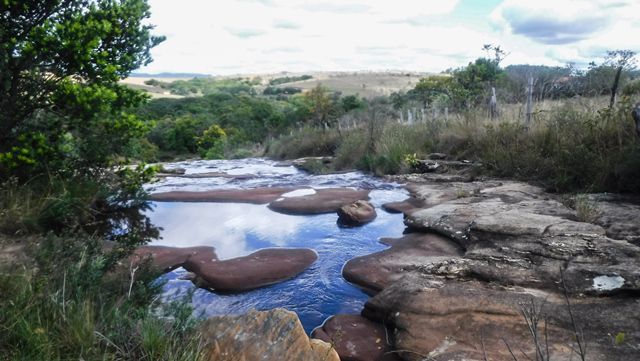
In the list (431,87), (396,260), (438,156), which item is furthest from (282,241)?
(431,87)

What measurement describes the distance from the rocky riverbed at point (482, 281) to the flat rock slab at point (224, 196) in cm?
244

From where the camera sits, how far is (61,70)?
5051 mm

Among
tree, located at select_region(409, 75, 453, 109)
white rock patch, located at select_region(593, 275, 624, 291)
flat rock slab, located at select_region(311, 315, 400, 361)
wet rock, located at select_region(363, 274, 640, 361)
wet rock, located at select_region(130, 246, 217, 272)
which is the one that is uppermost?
tree, located at select_region(409, 75, 453, 109)

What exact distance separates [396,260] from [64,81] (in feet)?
13.4

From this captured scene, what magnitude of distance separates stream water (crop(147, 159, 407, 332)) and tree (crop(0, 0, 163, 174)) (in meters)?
1.50

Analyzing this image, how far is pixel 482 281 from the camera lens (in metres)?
3.52

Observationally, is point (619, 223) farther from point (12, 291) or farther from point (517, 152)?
point (12, 291)

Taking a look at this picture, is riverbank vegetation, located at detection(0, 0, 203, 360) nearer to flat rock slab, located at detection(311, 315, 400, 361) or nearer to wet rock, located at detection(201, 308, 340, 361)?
wet rock, located at detection(201, 308, 340, 361)

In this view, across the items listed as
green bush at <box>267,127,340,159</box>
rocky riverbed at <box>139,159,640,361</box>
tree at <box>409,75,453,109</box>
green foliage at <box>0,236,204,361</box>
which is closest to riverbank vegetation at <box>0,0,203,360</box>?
green foliage at <box>0,236,204,361</box>

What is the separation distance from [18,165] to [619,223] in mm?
6237

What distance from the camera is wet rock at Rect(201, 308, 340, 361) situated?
2473 millimetres

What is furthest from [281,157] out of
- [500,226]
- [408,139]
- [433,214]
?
[500,226]

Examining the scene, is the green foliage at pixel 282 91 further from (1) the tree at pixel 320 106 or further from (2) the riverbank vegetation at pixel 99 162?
(2) the riverbank vegetation at pixel 99 162

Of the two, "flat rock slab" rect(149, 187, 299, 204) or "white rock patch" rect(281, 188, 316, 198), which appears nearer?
Answer: "flat rock slab" rect(149, 187, 299, 204)
